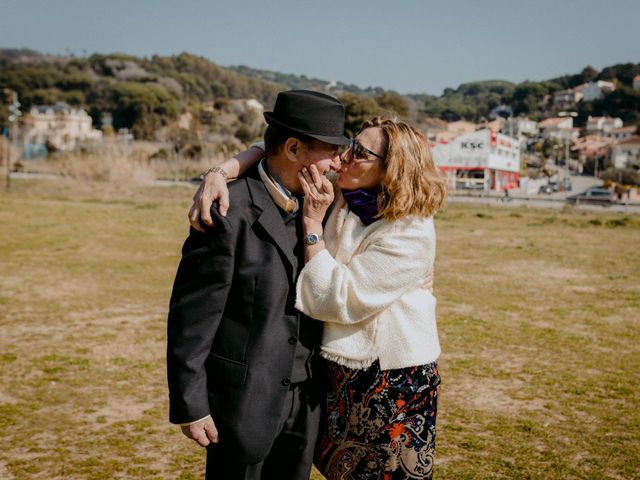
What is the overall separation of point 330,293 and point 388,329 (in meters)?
0.29

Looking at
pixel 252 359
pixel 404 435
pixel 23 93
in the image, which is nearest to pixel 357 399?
pixel 404 435

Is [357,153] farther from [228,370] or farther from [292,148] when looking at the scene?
[228,370]

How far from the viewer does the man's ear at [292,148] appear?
2213 millimetres

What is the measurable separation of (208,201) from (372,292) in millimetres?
641

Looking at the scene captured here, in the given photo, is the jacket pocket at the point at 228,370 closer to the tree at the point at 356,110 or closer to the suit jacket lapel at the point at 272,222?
the suit jacket lapel at the point at 272,222

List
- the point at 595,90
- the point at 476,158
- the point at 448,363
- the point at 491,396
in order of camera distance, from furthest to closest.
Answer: the point at 595,90, the point at 476,158, the point at 448,363, the point at 491,396

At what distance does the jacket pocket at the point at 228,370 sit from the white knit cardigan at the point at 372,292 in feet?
0.98

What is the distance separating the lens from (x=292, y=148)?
223 cm

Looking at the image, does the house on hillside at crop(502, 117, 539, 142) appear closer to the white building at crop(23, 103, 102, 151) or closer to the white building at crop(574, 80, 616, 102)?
the white building at crop(574, 80, 616, 102)

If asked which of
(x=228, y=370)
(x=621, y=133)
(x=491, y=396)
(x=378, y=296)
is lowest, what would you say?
(x=491, y=396)

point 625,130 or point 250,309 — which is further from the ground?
point 625,130

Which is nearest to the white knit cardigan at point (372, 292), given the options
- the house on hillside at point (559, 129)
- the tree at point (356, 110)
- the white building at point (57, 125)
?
the tree at point (356, 110)

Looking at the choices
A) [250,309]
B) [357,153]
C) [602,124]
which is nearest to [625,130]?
[602,124]

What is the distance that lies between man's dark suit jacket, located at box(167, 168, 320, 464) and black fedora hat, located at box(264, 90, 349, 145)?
0.27m
